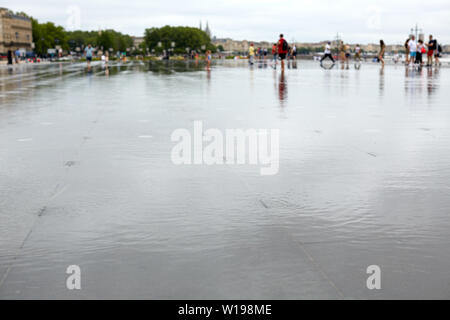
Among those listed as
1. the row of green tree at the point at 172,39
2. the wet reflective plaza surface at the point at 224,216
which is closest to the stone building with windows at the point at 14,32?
the row of green tree at the point at 172,39

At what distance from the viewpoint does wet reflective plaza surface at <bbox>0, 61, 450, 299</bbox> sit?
3.42 meters

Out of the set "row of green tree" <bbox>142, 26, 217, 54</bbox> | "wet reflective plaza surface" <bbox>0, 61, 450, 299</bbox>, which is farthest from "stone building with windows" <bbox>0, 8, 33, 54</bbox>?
"wet reflective plaza surface" <bbox>0, 61, 450, 299</bbox>

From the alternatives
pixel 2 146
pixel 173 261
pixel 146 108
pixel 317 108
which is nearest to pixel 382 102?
pixel 317 108

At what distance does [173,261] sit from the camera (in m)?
3.72

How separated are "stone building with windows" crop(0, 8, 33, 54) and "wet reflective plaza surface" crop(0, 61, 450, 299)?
157556 mm

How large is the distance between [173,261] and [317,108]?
9.79m

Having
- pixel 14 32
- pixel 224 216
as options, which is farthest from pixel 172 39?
pixel 224 216

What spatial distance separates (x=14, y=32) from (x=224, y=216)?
172m

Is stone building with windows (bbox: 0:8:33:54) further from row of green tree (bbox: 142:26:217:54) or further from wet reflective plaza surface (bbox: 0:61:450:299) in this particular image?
wet reflective plaza surface (bbox: 0:61:450:299)

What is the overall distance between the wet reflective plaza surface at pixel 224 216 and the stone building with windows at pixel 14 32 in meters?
158

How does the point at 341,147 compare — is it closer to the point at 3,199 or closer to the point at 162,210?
the point at 162,210

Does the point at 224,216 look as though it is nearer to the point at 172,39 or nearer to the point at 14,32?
the point at 14,32

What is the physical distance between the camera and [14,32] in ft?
538
